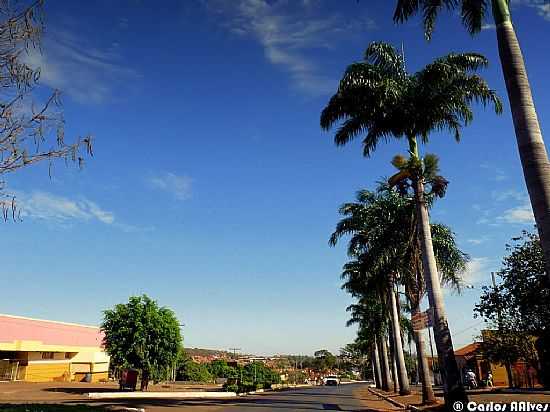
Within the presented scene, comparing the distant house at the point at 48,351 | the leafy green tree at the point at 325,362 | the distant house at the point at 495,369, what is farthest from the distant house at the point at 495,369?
→ the leafy green tree at the point at 325,362

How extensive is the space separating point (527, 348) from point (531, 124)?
52.1 feet

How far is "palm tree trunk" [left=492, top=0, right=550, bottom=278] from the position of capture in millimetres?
10531

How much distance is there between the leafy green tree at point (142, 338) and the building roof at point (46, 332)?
10001 mm

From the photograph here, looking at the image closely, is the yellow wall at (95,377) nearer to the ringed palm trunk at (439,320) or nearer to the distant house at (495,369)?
the distant house at (495,369)

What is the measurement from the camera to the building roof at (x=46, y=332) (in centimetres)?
5394

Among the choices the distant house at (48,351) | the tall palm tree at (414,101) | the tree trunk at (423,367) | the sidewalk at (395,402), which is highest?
the tall palm tree at (414,101)

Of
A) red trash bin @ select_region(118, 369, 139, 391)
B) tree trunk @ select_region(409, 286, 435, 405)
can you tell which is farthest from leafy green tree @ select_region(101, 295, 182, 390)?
tree trunk @ select_region(409, 286, 435, 405)

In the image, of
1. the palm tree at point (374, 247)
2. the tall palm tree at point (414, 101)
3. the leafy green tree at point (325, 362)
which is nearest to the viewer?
the tall palm tree at point (414, 101)

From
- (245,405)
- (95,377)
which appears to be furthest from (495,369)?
(95,377)

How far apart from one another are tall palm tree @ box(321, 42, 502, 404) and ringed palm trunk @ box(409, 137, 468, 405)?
0.04 m

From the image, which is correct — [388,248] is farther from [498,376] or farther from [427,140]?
[498,376]

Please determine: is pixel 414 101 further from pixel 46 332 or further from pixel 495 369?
pixel 46 332

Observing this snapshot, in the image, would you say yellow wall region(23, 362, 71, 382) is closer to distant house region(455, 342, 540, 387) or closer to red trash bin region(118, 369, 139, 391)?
red trash bin region(118, 369, 139, 391)

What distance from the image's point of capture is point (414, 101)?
21.9 m
